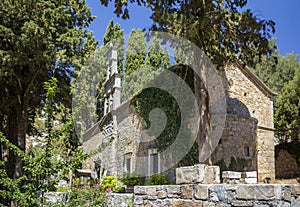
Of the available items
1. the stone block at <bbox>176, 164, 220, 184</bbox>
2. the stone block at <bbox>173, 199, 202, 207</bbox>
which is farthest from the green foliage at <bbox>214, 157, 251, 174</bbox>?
the stone block at <bbox>176, 164, 220, 184</bbox>

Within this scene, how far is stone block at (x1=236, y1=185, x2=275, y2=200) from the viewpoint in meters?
4.36

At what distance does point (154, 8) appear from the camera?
41.4 feet

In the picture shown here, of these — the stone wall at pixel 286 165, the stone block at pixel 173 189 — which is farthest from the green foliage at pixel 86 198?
the stone wall at pixel 286 165

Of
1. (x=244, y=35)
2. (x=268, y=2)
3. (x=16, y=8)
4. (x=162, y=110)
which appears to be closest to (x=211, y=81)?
(x=162, y=110)

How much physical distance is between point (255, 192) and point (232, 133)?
36.0 ft

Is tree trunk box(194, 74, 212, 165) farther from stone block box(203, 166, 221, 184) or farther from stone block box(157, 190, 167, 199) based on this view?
stone block box(203, 166, 221, 184)

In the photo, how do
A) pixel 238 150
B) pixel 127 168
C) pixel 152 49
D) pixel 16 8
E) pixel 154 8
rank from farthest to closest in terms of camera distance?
pixel 152 49 < pixel 127 168 < pixel 238 150 < pixel 16 8 < pixel 154 8

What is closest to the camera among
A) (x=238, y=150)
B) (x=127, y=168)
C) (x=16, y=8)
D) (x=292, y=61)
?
(x=16, y=8)

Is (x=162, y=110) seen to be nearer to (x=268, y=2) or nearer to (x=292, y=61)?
(x=268, y=2)

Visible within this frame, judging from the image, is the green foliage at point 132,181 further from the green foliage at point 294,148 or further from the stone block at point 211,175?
the green foliage at point 294,148

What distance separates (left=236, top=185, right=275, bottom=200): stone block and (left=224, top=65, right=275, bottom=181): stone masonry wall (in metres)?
12.1

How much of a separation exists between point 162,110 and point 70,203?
8.13m

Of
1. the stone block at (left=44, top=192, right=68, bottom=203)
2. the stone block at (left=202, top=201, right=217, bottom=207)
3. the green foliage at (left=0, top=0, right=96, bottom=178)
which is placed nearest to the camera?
the stone block at (left=202, top=201, right=217, bottom=207)

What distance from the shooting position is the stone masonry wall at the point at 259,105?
1680cm
